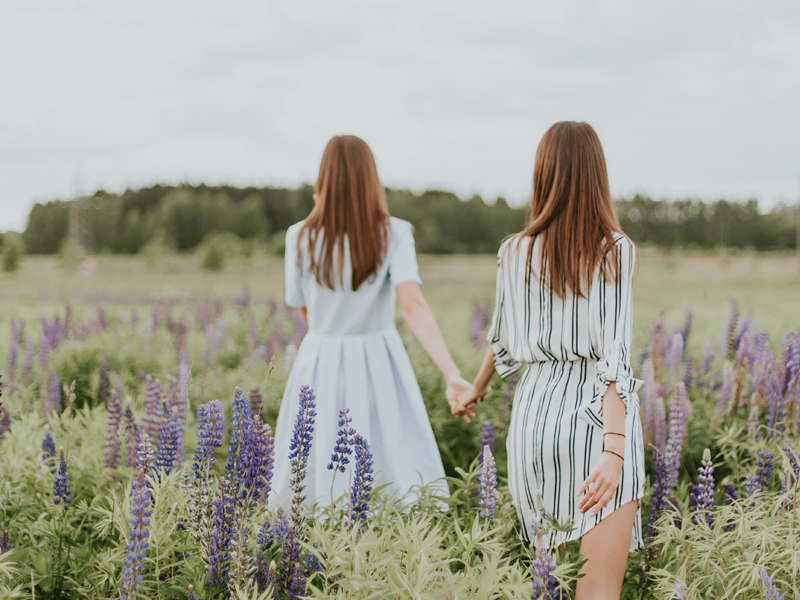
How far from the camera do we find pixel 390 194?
214 ft

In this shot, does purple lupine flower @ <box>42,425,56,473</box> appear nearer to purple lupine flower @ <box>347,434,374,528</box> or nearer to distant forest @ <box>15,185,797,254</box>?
purple lupine flower @ <box>347,434,374,528</box>

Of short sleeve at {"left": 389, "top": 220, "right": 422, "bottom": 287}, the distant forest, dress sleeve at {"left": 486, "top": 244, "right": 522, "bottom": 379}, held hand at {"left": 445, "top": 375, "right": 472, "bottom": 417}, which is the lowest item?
held hand at {"left": 445, "top": 375, "right": 472, "bottom": 417}

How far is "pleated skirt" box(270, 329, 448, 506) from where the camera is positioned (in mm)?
3398

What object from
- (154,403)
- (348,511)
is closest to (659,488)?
(348,511)

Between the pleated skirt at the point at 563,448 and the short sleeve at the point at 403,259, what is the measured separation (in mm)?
1123

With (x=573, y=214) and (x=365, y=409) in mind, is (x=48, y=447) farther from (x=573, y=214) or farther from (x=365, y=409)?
(x=573, y=214)

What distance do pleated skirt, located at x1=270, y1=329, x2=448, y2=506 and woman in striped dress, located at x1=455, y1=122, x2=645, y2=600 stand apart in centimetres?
107

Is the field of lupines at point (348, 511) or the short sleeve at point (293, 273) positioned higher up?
the short sleeve at point (293, 273)

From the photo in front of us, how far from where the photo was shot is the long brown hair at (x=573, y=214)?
2211 millimetres

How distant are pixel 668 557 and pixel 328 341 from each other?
6.51 ft

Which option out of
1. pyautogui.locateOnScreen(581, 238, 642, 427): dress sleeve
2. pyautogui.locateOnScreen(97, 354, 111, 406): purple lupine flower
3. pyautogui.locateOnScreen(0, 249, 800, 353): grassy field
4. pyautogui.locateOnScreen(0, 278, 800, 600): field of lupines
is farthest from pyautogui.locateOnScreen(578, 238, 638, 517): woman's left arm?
pyautogui.locateOnScreen(0, 249, 800, 353): grassy field

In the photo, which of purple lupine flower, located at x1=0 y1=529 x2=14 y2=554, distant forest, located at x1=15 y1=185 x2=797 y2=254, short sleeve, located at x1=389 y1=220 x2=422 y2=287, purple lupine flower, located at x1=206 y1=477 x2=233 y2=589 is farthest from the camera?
distant forest, located at x1=15 y1=185 x2=797 y2=254

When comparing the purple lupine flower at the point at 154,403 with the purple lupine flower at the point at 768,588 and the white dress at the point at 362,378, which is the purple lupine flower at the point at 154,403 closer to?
the white dress at the point at 362,378

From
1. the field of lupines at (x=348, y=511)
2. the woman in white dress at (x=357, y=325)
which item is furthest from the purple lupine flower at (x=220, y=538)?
the woman in white dress at (x=357, y=325)
